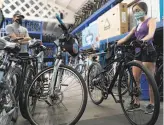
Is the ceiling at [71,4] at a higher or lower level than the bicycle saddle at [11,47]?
higher

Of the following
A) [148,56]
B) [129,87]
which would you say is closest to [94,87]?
[148,56]

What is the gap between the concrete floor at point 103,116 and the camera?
4.88ft

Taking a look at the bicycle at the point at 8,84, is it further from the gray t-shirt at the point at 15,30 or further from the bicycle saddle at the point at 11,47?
the gray t-shirt at the point at 15,30

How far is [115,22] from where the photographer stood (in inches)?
114

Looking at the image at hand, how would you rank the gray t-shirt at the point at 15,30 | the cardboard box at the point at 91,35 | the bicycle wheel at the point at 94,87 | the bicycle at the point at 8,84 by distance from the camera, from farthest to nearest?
1. the cardboard box at the point at 91,35
2. the gray t-shirt at the point at 15,30
3. the bicycle wheel at the point at 94,87
4. the bicycle at the point at 8,84

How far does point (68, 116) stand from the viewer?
58.0 inches

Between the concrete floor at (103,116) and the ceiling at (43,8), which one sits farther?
the ceiling at (43,8)

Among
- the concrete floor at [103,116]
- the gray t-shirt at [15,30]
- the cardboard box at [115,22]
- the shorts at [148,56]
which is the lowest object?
the concrete floor at [103,116]

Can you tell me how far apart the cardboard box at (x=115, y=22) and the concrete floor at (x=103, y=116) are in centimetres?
112

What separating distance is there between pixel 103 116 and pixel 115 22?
1551 millimetres

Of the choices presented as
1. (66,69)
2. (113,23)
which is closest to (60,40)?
(66,69)

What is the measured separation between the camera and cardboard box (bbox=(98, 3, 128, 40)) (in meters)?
2.77

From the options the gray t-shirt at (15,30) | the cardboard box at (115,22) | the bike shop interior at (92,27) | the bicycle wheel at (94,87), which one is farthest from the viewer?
the cardboard box at (115,22)

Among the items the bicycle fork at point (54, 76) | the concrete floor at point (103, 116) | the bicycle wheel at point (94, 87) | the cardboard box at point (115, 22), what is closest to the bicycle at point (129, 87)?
the concrete floor at point (103, 116)
